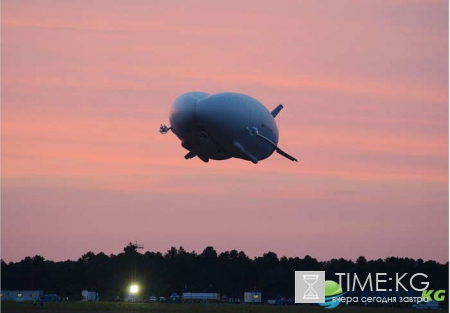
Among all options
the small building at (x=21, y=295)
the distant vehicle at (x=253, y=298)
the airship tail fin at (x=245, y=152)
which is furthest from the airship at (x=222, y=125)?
the small building at (x=21, y=295)

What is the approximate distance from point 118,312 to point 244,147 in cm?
2554

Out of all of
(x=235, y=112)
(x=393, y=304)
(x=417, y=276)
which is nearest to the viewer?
(x=235, y=112)

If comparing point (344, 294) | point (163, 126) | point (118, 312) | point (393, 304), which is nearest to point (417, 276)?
point (393, 304)

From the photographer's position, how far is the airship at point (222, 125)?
88062 mm

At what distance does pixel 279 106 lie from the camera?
103812mm

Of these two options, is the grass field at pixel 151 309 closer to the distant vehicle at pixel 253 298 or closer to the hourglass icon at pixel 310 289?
the hourglass icon at pixel 310 289

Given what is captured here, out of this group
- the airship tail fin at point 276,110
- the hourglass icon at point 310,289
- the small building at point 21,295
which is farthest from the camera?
the small building at point 21,295

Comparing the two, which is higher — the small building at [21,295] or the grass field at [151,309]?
the small building at [21,295]

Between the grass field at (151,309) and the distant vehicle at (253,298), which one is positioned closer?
the grass field at (151,309)

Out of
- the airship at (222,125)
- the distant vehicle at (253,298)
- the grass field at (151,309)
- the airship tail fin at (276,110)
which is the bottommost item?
the grass field at (151,309)

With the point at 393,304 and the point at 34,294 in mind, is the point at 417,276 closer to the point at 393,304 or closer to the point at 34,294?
the point at 393,304

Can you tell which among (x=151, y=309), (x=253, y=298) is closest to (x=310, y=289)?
(x=151, y=309)

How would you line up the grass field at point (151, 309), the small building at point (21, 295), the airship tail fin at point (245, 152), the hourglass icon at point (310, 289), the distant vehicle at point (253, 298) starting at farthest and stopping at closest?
the small building at point (21, 295) → the distant vehicle at point (253, 298) → the hourglass icon at point (310, 289) → the grass field at point (151, 309) → the airship tail fin at point (245, 152)

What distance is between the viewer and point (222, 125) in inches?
3479
